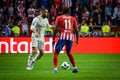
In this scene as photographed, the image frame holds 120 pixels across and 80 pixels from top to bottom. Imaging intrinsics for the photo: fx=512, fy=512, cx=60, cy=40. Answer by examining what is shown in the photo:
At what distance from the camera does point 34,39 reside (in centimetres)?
2073

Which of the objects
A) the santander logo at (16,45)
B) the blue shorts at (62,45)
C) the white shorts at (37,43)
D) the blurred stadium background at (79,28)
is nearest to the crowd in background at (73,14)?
the blurred stadium background at (79,28)

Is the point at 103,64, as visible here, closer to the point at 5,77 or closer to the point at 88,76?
the point at 88,76

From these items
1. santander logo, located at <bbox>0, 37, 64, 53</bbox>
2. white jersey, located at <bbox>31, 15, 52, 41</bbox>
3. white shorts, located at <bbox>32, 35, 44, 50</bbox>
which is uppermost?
white jersey, located at <bbox>31, 15, 52, 41</bbox>

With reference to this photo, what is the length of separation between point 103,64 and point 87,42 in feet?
26.5

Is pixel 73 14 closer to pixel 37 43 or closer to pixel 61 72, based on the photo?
pixel 37 43

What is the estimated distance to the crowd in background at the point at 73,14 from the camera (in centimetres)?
3303

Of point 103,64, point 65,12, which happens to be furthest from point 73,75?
point 103,64

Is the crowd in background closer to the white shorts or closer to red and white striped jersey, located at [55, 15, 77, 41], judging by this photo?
the white shorts

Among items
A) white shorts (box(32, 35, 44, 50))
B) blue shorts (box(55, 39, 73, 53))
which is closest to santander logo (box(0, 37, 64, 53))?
white shorts (box(32, 35, 44, 50))

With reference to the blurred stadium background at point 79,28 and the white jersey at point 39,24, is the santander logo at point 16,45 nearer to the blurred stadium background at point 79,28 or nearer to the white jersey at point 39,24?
the blurred stadium background at point 79,28

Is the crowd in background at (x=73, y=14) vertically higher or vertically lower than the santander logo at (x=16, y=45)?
higher

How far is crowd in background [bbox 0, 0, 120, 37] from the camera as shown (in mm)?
33034

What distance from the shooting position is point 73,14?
34781 mm

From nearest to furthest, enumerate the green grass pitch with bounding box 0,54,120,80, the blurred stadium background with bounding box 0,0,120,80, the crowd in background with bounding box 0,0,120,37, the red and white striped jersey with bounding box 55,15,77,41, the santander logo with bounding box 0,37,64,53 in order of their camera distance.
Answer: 1. the green grass pitch with bounding box 0,54,120,80
2. the red and white striped jersey with bounding box 55,15,77,41
3. the blurred stadium background with bounding box 0,0,120,80
4. the santander logo with bounding box 0,37,64,53
5. the crowd in background with bounding box 0,0,120,37
